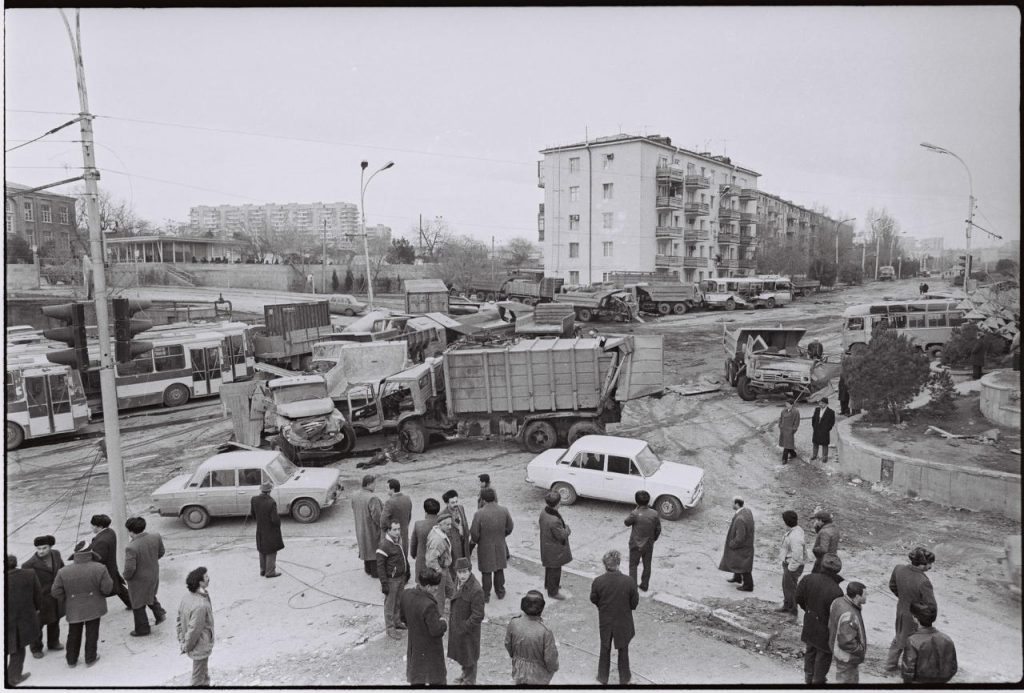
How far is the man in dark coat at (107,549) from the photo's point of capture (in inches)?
294

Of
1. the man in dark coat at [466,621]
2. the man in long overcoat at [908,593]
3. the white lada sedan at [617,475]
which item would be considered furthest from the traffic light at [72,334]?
the man in long overcoat at [908,593]

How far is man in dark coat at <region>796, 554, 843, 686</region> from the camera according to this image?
5961 millimetres

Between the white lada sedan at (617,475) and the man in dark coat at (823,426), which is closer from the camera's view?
the white lada sedan at (617,475)

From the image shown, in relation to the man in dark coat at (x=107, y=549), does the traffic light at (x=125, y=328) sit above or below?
above

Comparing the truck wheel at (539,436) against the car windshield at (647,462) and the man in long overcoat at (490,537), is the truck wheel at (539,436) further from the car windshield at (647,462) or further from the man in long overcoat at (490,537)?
the man in long overcoat at (490,537)

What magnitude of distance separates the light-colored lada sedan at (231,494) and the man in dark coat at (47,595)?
11.7 ft

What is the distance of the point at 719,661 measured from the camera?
6.73 meters

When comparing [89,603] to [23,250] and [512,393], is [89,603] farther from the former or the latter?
[23,250]

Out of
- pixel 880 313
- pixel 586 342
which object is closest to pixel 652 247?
A: pixel 880 313

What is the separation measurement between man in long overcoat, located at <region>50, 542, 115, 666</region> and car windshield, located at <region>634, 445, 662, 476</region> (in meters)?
7.54

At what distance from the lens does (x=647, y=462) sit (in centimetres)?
1116

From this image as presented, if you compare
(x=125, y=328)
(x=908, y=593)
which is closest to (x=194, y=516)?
(x=125, y=328)

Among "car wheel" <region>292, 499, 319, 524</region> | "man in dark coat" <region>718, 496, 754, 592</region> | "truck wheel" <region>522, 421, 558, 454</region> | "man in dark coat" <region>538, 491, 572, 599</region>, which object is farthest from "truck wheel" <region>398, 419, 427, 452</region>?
"man in dark coat" <region>718, 496, 754, 592</region>

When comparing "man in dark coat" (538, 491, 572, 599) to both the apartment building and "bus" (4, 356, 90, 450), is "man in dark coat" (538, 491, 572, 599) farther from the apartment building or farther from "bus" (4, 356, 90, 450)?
the apartment building
